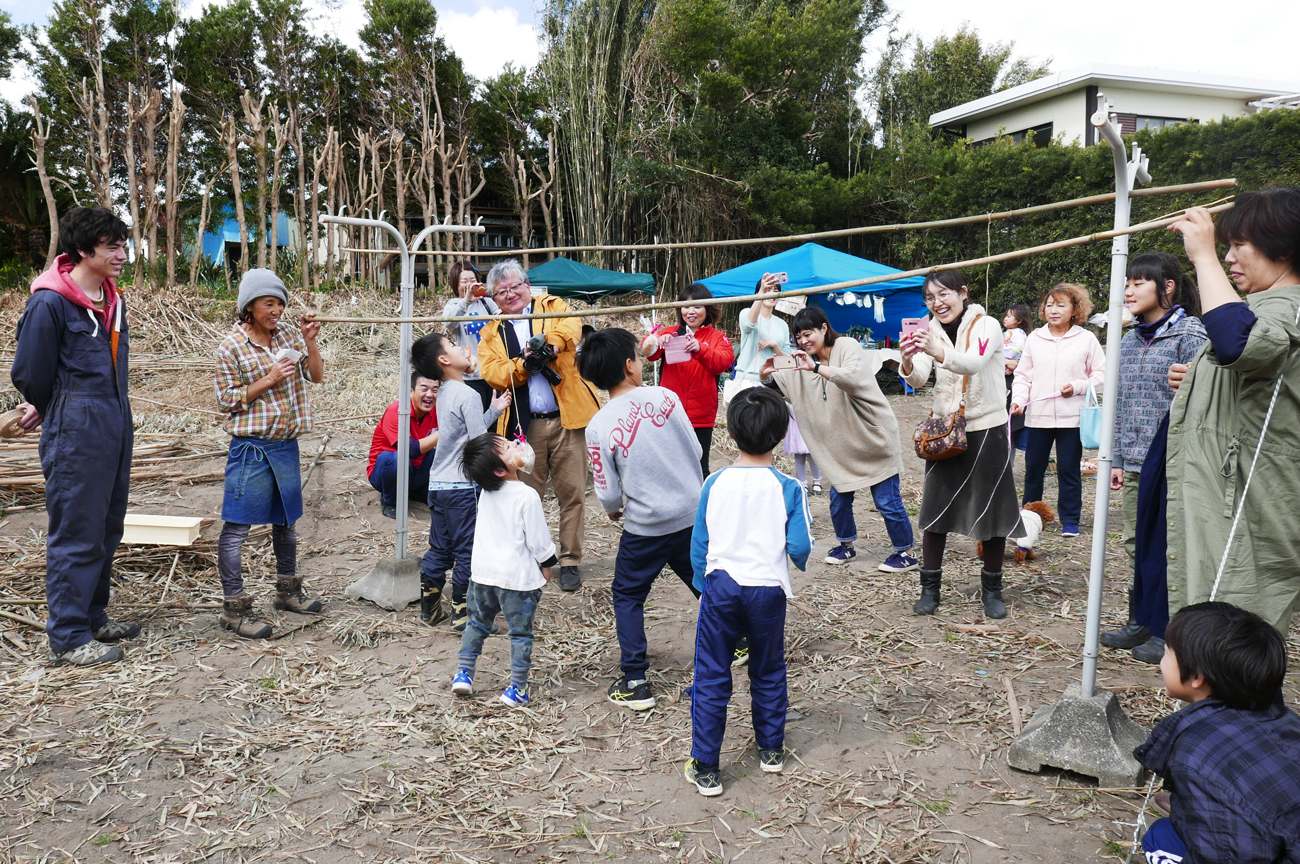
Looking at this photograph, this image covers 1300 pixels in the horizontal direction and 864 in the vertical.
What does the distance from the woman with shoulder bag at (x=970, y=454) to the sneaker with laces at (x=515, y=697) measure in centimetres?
199

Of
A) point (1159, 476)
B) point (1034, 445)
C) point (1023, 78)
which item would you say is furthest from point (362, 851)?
point (1023, 78)

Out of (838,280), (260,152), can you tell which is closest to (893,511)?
(838,280)

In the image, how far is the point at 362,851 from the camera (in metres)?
2.39

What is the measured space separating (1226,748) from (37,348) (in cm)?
413

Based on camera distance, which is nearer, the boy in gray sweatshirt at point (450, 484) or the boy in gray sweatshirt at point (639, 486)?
the boy in gray sweatshirt at point (639, 486)

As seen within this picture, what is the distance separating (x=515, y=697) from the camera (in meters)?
3.29

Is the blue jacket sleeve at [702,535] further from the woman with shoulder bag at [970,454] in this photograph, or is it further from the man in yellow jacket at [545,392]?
the man in yellow jacket at [545,392]

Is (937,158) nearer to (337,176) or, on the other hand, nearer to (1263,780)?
(337,176)

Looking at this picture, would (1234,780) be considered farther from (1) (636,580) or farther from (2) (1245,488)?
(1) (636,580)

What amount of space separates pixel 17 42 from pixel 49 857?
816 inches

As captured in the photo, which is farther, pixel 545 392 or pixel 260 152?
pixel 260 152

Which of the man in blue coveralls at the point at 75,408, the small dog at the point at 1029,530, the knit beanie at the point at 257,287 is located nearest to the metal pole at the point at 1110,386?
the small dog at the point at 1029,530

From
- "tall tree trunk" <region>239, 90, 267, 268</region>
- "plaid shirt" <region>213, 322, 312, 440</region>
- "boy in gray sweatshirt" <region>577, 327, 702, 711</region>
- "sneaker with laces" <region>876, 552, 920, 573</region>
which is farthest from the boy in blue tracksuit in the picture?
"tall tree trunk" <region>239, 90, 267, 268</region>

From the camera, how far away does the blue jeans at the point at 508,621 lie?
3283 millimetres
